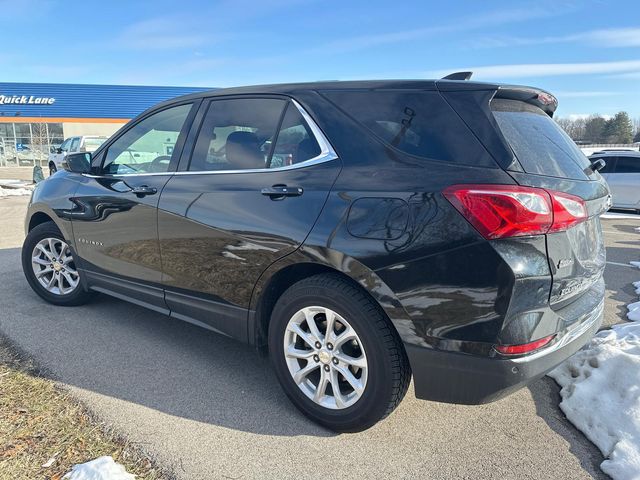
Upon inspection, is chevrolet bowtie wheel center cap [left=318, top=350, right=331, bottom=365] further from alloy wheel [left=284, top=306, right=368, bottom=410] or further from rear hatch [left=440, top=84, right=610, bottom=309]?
rear hatch [left=440, top=84, right=610, bottom=309]

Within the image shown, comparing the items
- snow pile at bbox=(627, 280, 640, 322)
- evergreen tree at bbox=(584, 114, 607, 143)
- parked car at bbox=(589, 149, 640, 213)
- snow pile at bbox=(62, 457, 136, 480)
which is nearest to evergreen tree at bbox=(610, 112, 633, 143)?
evergreen tree at bbox=(584, 114, 607, 143)

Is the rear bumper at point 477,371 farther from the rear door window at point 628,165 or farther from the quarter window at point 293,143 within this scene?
the rear door window at point 628,165

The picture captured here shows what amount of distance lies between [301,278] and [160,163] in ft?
4.97

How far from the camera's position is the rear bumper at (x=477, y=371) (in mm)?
2207

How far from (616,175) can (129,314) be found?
496 inches

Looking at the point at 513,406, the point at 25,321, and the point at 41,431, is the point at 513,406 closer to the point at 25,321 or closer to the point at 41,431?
the point at 41,431

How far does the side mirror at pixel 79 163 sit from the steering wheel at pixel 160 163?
2.75 ft

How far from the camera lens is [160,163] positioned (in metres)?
3.60

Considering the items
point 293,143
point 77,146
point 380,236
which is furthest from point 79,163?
point 77,146

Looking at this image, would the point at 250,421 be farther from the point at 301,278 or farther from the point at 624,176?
the point at 624,176

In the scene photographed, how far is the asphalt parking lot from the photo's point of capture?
2447 mm

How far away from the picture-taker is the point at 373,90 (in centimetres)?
269

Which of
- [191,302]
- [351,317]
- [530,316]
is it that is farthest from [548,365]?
[191,302]

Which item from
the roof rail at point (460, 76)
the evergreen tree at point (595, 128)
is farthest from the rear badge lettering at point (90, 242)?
the evergreen tree at point (595, 128)
